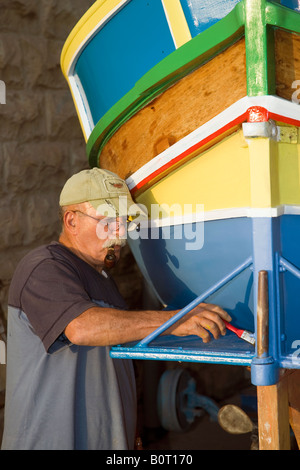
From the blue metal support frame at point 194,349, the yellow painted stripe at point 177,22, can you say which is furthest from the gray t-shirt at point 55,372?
the yellow painted stripe at point 177,22

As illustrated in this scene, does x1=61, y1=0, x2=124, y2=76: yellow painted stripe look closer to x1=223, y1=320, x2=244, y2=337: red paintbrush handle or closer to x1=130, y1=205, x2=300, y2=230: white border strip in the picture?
x1=130, y1=205, x2=300, y2=230: white border strip

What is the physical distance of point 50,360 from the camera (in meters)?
2.09

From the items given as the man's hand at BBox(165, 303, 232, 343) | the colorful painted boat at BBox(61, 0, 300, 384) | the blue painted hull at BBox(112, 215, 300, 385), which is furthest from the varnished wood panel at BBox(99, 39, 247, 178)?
the man's hand at BBox(165, 303, 232, 343)

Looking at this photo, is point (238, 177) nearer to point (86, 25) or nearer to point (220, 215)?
point (220, 215)

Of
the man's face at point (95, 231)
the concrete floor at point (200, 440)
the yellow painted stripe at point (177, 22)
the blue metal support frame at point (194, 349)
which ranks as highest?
the yellow painted stripe at point (177, 22)


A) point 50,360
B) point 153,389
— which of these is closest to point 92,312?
point 50,360

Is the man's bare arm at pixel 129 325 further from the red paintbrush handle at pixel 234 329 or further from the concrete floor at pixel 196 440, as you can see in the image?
the concrete floor at pixel 196 440

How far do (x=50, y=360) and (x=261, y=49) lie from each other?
1.08 m

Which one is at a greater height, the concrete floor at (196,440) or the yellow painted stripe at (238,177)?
the yellow painted stripe at (238,177)

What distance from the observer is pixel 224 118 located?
6.27 ft

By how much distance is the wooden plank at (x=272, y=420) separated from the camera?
6.17ft

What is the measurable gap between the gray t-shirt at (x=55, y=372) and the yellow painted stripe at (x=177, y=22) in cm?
73

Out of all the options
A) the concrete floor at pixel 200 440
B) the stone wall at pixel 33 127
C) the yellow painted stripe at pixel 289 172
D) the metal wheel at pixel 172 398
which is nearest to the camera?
the yellow painted stripe at pixel 289 172

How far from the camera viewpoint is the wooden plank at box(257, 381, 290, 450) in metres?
1.88
